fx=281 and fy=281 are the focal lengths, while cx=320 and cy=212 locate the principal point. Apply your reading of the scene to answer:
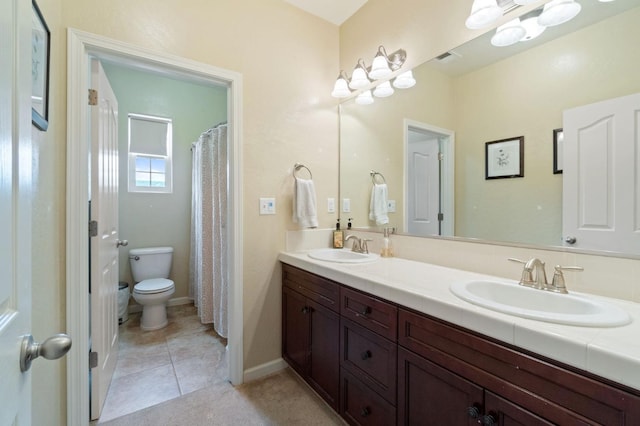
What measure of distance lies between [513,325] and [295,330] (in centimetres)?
139

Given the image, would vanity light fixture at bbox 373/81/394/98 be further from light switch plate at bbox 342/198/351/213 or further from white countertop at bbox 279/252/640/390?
white countertop at bbox 279/252/640/390

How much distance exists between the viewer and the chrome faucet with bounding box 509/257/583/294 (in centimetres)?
106

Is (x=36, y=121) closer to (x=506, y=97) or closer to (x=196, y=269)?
(x=506, y=97)

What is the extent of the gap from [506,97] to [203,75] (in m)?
1.69

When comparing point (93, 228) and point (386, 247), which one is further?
point (386, 247)

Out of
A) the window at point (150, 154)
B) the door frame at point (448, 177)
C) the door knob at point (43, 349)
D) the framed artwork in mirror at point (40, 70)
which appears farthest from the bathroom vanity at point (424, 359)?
the window at point (150, 154)

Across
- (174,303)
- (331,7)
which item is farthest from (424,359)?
(174,303)

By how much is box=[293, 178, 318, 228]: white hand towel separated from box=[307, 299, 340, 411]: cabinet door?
1.84 ft

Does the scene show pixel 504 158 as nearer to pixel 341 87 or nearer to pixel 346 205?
pixel 346 205

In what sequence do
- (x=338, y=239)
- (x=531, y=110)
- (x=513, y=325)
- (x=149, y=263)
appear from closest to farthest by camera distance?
(x=513, y=325) < (x=531, y=110) < (x=338, y=239) < (x=149, y=263)

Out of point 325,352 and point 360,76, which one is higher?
point 360,76

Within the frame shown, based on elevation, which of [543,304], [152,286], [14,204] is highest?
[14,204]

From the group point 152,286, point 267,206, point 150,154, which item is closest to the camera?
point 267,206

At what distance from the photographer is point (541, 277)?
1109mm
